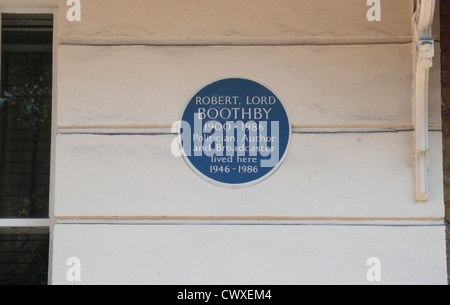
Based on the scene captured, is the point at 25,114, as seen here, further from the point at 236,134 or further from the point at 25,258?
the point at 236,134

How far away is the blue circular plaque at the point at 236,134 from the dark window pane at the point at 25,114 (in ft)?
3.38

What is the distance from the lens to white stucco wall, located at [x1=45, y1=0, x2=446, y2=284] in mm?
4395

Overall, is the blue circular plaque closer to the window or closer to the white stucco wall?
the white stucco wall

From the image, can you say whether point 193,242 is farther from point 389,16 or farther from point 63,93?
point 389,16

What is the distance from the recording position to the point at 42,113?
477cm

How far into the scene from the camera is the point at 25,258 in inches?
185

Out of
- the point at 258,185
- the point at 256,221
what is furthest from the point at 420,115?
the point at 256,221

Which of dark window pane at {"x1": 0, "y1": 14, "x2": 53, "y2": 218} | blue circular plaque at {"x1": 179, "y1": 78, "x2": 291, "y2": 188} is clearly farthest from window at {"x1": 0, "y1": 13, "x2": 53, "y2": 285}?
blue circular plaque at {"x1": 179, "y1": 78, "x2": 291, "y2": 188}

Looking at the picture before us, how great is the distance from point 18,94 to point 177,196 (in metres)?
1.35

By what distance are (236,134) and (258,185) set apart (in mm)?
355

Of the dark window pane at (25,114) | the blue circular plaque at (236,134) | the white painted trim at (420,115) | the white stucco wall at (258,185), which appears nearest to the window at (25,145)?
the dark window pane at (25,114)

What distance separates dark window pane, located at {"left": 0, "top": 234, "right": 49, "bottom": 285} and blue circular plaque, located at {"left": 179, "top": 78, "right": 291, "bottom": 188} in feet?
3.91

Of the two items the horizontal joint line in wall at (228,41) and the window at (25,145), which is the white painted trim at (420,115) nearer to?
the horizontal joint line in wall at (228,41)

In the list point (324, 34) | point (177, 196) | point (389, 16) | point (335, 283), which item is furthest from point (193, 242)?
point (389, 16)
